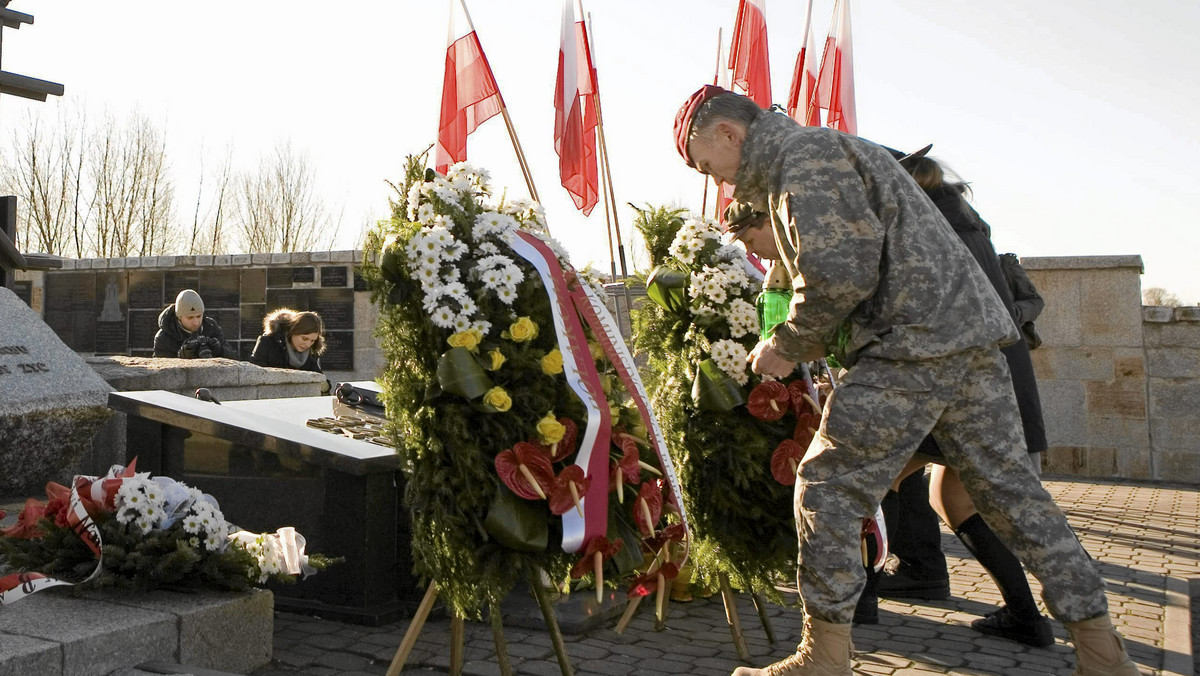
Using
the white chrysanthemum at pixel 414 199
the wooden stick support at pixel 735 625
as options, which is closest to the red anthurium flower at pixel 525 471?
the white chrysanthemum at pixel 414 199

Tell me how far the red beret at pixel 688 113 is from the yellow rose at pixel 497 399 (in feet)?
2.87

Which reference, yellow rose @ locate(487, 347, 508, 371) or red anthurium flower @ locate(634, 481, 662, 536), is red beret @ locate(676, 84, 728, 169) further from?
red anthurium flower @ locate(634, 481, 662, 536)

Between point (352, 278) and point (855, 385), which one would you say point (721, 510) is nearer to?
point (855, 385)

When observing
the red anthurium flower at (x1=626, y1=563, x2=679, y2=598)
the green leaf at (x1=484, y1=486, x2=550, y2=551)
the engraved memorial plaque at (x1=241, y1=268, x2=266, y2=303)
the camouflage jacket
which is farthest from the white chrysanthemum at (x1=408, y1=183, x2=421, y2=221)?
the engraved memorial plaque at (x1=241, y1=268, x2=266, y2=303)

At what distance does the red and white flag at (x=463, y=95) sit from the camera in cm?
963

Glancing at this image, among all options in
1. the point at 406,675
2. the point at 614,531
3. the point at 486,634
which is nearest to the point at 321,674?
the point at 406,675

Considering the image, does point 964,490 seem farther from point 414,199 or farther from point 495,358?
point 414,199

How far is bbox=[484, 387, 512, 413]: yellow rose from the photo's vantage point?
3102 millimetres

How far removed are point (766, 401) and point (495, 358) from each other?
3.81 ft

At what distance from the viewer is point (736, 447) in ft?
12.9

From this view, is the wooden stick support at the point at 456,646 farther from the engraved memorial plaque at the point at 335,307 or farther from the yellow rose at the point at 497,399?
the engraved memorial plaque at the point at 335,307

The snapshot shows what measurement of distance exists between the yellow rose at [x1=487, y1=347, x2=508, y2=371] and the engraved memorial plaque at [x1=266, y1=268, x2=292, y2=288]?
1050cm

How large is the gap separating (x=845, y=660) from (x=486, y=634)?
1.58 meters

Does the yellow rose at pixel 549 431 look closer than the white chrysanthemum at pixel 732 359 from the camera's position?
Yes
